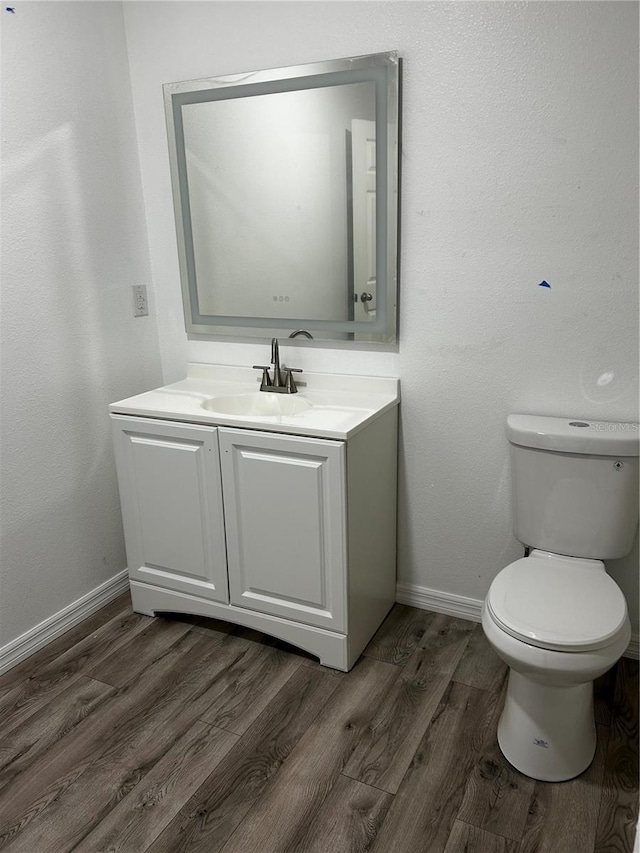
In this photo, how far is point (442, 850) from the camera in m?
1.43

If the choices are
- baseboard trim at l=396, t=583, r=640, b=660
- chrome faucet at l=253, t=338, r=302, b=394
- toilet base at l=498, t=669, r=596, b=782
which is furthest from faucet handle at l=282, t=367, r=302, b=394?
toilet base at l=498, t=669, r=596, b=782

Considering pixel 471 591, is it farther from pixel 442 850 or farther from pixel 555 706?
pixel 442 850

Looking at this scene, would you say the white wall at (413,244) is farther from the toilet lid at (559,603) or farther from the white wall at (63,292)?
the toilet lid at (559,603)

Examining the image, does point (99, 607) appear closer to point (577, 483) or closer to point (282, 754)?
point (282, 754)

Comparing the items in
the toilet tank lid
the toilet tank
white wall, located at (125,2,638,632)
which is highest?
white wall, located at (125,2,638,632)

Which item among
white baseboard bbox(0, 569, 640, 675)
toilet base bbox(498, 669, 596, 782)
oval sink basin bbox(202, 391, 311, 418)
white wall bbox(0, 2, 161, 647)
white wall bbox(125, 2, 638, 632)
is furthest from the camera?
oval sink basin bbox(202, 391, 311, 418)

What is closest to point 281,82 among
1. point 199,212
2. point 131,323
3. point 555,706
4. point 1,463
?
point 199,212

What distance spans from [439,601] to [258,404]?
972 millimetres

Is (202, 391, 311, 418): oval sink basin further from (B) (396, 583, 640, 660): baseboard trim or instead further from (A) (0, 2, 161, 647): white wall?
(B) (396, 583, 640, 660): baseboard trim

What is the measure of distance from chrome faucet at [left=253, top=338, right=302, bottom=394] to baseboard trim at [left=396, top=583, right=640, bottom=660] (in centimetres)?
84

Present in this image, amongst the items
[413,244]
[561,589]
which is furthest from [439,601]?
[413,244]

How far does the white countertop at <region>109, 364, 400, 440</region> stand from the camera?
1896 mm

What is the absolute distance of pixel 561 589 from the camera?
1.68 m

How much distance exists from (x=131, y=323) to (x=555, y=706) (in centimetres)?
192
